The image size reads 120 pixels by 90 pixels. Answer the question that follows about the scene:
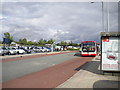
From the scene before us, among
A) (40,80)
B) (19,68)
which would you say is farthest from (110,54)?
(19,68)

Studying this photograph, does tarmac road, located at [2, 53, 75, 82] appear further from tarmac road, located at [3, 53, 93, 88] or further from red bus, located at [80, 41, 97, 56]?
red bus, located at [80, 41, 97, 56]

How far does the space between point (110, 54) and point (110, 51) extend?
0.17 metres

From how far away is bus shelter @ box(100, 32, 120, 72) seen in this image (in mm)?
7980

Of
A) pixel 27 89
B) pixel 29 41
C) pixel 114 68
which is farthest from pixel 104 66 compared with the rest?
pixel 29 41

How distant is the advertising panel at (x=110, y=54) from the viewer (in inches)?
315

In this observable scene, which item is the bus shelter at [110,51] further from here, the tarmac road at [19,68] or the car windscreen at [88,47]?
the car windscreen at [88,47]

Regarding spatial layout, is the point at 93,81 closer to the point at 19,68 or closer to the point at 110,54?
the point at 110,54

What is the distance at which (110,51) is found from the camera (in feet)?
26.7

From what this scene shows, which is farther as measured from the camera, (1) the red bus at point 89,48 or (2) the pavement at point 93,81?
(1) the red bus at point 89,48

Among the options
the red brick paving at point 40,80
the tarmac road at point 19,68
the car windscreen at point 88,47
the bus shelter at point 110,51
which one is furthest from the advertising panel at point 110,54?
the car windscreen at point 88,47

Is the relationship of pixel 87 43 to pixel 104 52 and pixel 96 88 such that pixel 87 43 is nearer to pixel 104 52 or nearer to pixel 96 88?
pixel 104 52

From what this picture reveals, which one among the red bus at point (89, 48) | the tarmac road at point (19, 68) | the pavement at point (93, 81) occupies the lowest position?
the tarmac road at point (19, 68)

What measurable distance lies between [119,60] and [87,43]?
17.8 meters

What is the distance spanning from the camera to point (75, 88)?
5.79 metres
